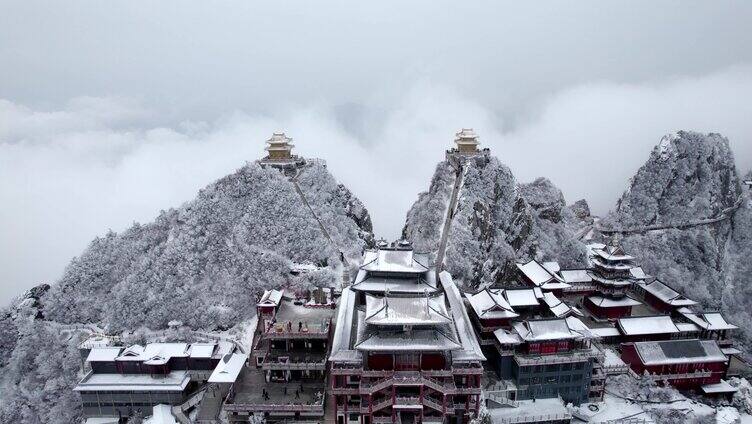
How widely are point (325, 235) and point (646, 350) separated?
37.7 meters

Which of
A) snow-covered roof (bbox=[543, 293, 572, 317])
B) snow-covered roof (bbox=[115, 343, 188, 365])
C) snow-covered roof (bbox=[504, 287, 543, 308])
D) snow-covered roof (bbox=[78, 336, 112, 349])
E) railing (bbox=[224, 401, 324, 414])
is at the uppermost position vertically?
snow-covered roof (bbox=[504, 287, 543, 308])

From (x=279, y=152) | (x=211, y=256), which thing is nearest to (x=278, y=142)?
(x=279, y=152)

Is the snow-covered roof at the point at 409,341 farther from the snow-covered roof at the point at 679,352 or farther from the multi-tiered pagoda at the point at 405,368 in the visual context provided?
A: the snow-covered roof at the point at 679,352

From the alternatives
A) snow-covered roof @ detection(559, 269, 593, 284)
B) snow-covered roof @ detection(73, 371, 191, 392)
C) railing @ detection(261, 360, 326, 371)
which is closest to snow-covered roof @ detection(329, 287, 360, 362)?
railing @ detection(261, 360, 326, 371)

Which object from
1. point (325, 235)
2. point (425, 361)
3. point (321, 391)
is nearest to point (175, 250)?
point (325, 235)

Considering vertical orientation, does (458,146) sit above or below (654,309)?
above

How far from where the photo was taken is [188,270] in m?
53.9

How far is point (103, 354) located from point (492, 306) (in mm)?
35966

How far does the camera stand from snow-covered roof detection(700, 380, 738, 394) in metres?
40.1

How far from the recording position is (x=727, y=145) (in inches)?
3051

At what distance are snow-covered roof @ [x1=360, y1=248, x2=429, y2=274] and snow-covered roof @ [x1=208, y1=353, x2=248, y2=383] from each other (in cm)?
1334

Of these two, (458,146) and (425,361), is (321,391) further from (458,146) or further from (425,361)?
(458,146)

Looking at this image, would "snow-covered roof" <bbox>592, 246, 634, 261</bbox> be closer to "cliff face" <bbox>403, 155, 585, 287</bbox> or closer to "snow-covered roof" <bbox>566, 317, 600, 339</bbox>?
"cliff face" <bbox>403, 155, 585, 287</bbox>

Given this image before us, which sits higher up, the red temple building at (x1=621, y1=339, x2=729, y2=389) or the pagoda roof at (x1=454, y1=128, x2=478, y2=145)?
the pagoda roof at (x1=454, y1=128, x2=478, y2=145)
